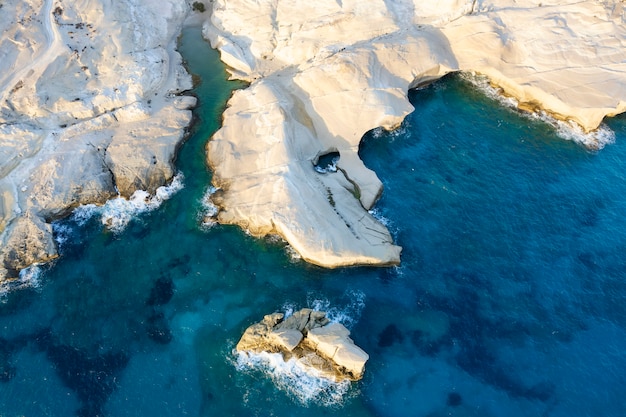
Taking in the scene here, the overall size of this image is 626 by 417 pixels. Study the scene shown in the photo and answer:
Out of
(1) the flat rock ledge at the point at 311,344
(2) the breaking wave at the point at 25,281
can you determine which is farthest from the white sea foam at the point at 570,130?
(2) the breaking wave at the point at 25,281

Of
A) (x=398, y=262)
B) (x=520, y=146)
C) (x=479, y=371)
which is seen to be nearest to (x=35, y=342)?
(x=398, y=262)

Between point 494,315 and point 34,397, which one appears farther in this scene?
point 494,315

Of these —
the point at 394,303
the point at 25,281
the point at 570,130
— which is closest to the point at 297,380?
the point at 394,303

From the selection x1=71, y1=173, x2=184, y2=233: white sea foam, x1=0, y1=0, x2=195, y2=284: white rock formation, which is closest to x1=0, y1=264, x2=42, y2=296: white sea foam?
x1=0, y1=0, x2=195, y2=284: white rock formation

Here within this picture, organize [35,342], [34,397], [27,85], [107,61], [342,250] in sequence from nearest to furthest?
[34,397] → [35,342] → [342,250] → [27,85] → [107,61]

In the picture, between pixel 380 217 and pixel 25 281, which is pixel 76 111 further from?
pixel 380 217

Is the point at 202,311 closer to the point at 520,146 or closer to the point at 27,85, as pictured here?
the point at 27,85

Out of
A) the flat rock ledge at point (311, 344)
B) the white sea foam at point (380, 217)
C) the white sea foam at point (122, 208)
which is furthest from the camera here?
the white sea foam at point (122, 208)

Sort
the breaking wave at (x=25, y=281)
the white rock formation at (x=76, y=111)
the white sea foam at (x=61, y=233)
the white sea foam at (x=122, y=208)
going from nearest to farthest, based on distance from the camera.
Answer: the breaking wave at (x=25, y=281)
the white sea foam at (x=61, y=233)
the white rock formation at (x=76, y=111)
the white sea foam at (x=122, y=208)

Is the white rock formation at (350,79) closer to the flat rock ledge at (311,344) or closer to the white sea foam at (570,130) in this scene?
the white sea foam at (570,130)
